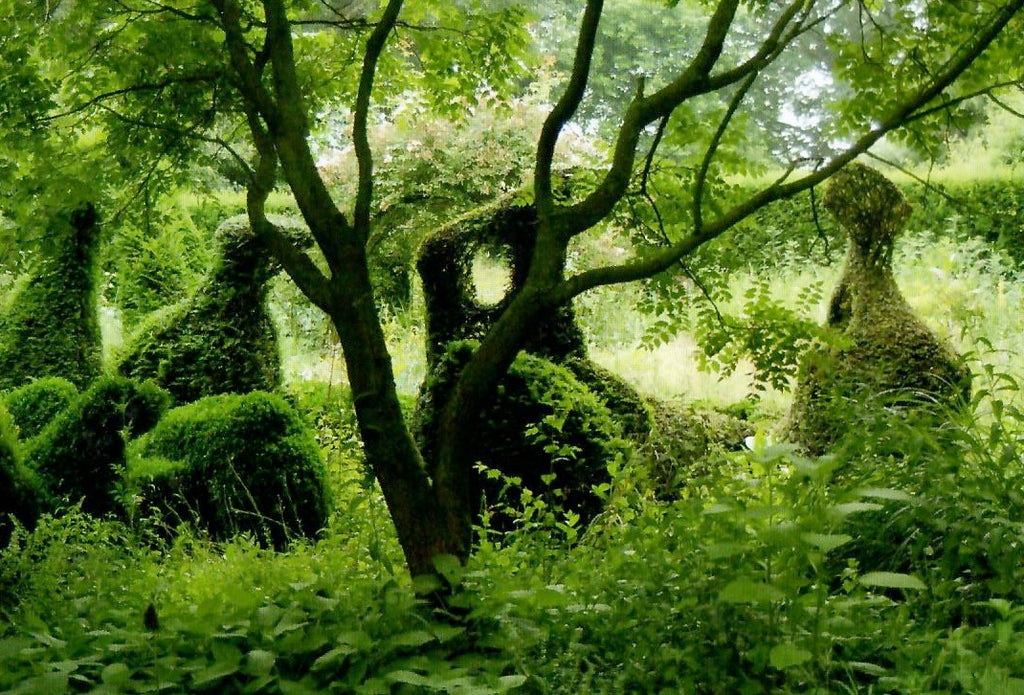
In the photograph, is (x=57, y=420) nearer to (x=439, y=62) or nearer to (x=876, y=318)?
(x=439, y=62)

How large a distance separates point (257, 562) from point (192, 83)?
1809 mm

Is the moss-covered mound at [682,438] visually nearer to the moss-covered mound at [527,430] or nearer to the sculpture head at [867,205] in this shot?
the moss-covered mound at [527,430]

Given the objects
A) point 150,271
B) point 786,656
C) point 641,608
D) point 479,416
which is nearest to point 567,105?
point 479,416

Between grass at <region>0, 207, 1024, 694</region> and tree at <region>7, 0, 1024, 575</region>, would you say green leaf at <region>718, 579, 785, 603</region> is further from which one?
tree at <region>7, 0, 1024, 575</region>

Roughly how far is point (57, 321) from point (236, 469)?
2.29 m

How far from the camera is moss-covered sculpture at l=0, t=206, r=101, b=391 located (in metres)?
6.44

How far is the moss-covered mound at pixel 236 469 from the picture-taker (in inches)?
198

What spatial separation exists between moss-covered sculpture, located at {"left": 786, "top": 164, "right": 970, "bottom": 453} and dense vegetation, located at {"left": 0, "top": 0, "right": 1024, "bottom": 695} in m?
0.02

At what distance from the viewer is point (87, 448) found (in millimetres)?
5230

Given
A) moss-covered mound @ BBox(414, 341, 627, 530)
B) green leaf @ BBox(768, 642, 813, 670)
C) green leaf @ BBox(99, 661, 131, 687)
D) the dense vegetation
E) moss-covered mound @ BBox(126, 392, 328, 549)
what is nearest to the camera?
green leaf @ BBox(768, 642, 813, 670)

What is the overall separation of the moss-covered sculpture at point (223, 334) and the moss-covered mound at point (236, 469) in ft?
3.54

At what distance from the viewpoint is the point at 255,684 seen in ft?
6.93

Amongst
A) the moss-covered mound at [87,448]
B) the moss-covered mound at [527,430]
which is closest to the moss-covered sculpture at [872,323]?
the moss-covered mound at [527,430]

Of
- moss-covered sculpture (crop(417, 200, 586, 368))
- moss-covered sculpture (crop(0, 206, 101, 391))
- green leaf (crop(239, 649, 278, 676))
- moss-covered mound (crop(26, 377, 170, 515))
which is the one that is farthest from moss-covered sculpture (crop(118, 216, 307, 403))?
green leaf (crop(239, 649, 278, 676))
